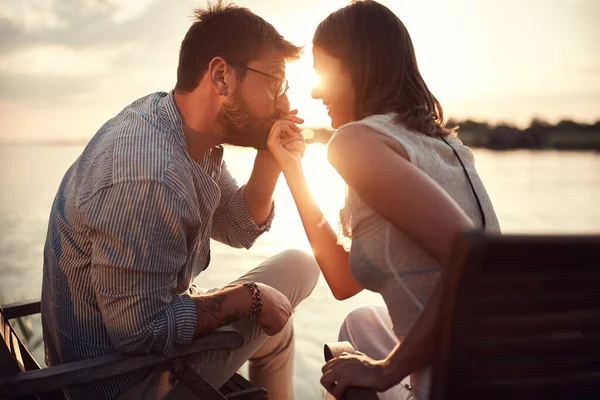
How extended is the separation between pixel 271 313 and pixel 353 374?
0.82m

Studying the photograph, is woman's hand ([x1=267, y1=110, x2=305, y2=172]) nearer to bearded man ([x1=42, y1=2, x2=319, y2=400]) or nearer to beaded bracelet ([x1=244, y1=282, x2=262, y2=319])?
bearded man ([x1=42, y1=2, x2=319, y2=400])

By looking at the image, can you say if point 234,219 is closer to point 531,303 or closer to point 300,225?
point 531,303

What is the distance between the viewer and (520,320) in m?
1.33

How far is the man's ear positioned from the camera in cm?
302

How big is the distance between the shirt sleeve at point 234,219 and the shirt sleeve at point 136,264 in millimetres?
1216

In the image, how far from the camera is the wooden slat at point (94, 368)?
6.54ft

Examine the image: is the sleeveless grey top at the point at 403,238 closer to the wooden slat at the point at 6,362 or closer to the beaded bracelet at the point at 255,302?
the beaded bracelet at the point at 255,302

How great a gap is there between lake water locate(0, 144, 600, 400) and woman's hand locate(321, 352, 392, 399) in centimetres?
61

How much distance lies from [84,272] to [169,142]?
623 millimetres

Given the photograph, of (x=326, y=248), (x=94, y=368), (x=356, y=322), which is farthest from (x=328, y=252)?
(x=94, y=368)

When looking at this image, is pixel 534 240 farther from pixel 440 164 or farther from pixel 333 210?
pixel 333 210

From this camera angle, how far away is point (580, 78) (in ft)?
103

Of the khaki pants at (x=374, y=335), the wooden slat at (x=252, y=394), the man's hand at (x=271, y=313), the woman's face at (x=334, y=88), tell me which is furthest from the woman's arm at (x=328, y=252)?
the wooden slat at (x=252, y=394)

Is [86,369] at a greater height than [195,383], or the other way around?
[86,369]
